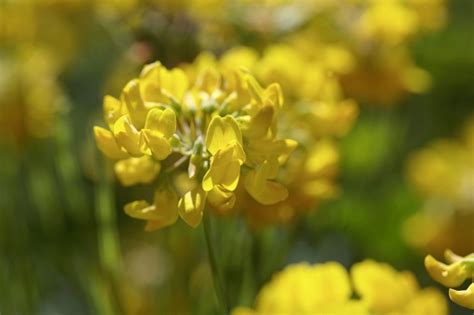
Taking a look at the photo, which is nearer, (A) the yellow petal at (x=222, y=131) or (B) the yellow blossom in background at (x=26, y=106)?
(A) the yellow petal at (x=222, y=131)

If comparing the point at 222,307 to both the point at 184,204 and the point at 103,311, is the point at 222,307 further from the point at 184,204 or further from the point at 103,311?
the point at 103,311

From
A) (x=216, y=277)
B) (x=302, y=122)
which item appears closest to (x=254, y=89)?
(x=216, y=277)

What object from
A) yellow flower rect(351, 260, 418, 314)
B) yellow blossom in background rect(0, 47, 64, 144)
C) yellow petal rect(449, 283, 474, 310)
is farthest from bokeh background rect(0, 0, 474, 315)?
yellow petal rect(449, 283, 474, 310)

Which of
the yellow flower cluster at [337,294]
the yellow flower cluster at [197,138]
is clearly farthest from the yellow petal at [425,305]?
the yellow flower cluster at [197,138]

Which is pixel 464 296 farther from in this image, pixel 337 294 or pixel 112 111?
pixel 112 111

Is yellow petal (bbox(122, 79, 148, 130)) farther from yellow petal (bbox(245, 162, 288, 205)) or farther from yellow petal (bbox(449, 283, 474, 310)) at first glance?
yellow petal (bbox(449, 283, 474, 310))

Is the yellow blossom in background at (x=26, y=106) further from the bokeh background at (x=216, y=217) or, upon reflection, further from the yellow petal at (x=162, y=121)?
the yellow petal at (x=162, y=121)

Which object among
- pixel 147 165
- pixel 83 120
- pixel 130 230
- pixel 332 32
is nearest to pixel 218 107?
pixel 147 165
